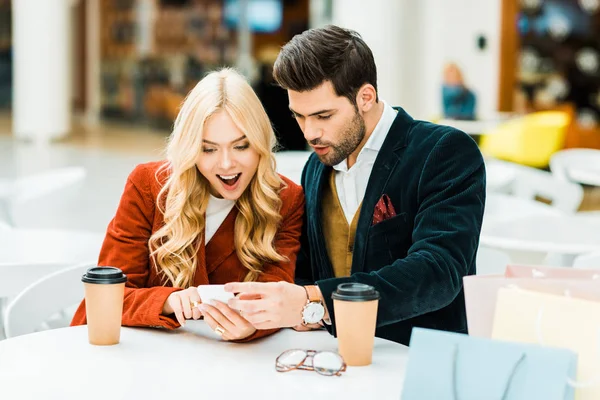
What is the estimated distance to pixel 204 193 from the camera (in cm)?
232

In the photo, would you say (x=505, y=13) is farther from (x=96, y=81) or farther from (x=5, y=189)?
(x=96, y=81)

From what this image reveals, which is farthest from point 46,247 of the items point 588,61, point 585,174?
point 588,61

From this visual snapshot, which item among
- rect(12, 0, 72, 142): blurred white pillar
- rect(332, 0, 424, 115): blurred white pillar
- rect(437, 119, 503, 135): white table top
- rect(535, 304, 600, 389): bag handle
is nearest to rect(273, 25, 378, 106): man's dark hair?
rect(535, 304, 600, 389): bag handle

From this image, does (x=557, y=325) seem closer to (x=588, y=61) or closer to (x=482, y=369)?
(x=482, y=369)

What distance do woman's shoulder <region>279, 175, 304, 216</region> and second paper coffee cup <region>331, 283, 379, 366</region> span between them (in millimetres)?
675

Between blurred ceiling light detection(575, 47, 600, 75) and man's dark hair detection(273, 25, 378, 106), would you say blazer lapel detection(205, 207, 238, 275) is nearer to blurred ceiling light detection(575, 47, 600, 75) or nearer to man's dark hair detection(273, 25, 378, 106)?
man's dark hair detection(273, 25, 378, 106)

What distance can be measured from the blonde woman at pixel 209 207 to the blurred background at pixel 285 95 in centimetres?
14

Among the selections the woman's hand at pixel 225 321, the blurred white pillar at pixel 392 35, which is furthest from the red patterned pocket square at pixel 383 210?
the blurred white pillar at pixel 392 35

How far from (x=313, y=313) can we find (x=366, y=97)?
2.01 feet

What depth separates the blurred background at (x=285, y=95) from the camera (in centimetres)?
416

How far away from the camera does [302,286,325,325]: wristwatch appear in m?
1.87

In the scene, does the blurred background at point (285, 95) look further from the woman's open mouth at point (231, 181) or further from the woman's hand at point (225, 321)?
the woman's hand at point (225, 321)

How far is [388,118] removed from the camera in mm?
2318

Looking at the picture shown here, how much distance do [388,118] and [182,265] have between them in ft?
2.01
